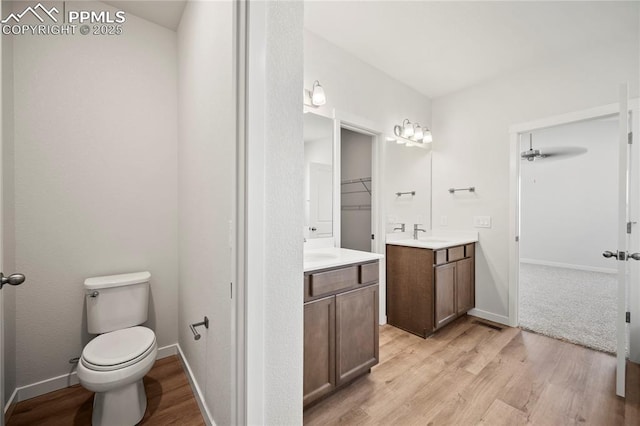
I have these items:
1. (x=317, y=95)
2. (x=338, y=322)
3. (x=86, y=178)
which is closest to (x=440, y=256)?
(x=338, y=322)

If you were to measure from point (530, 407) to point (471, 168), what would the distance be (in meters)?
2.31

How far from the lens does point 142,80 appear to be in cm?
198

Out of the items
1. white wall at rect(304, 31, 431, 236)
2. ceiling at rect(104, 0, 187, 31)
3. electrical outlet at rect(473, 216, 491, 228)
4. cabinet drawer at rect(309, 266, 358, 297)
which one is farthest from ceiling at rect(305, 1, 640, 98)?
cabinet drawer at rect(309, 266, 358, 297)

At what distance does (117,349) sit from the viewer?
145cm

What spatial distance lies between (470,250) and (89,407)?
3462mm

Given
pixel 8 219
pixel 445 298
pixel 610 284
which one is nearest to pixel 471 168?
pixel 445 298

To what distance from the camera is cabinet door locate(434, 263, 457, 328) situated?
2467 mm

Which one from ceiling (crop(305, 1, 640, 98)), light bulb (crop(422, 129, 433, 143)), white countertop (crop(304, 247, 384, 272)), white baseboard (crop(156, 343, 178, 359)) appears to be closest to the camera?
white countertop (crop(304, 247, 384, 272))

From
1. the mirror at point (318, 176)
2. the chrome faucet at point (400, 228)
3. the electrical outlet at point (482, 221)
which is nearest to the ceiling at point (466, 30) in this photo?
the mirror at point (318, 176)

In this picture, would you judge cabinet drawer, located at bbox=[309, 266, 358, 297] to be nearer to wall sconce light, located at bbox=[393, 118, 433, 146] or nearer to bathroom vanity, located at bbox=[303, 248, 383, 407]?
bathroom vanity, located at bbox=[303, 248, 383, 407]

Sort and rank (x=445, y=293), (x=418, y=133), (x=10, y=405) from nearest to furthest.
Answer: (x=10, y=405) → (x=445, y=293) → (x=418, y=133)
